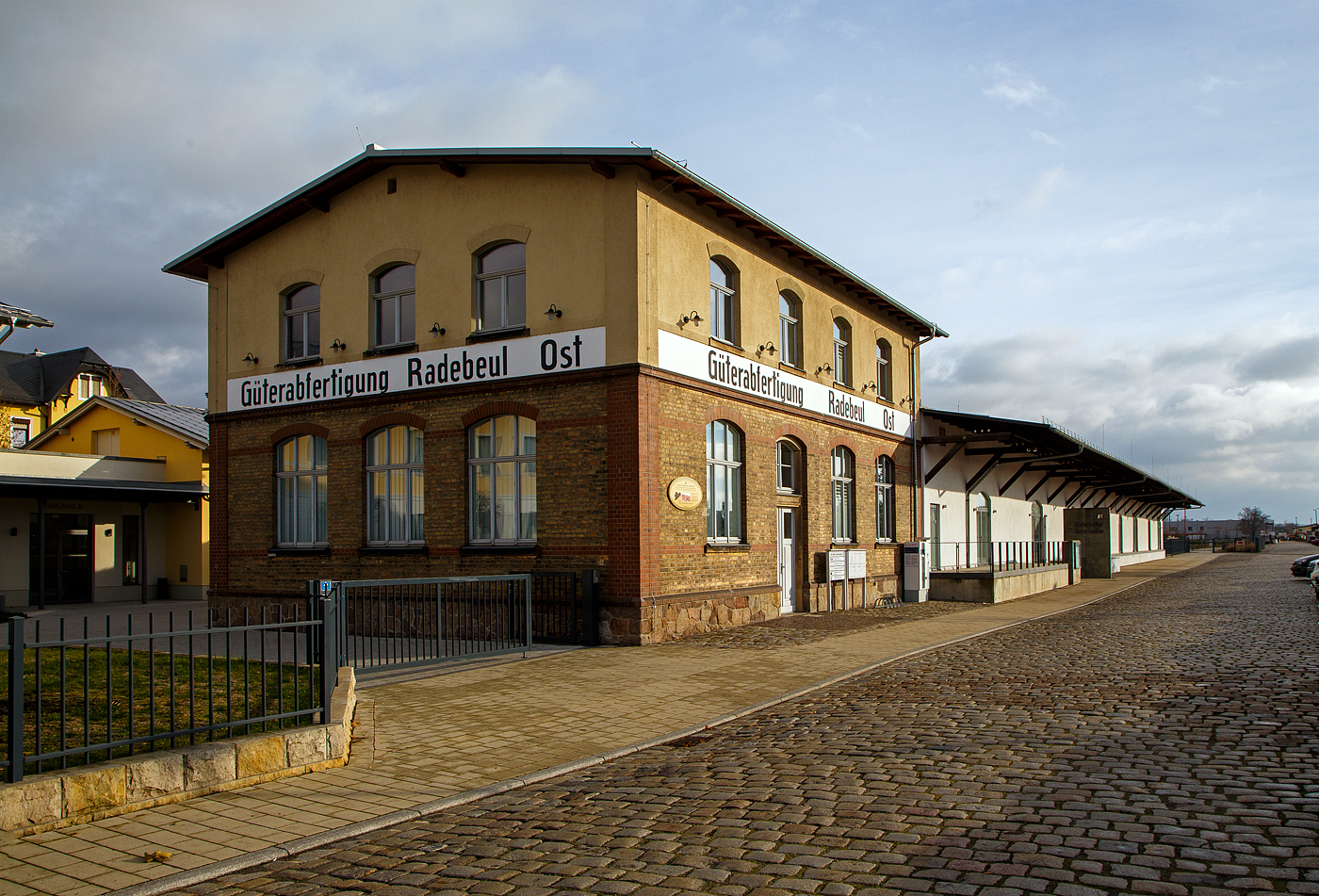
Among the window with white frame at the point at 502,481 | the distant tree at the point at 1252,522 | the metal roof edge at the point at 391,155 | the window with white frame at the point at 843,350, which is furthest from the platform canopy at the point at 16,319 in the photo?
the distant tree at the point at 1252,522

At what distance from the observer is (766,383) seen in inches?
731

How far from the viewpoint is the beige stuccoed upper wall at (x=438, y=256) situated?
50.1 feet

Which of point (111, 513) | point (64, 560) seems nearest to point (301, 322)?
point (111, 513)

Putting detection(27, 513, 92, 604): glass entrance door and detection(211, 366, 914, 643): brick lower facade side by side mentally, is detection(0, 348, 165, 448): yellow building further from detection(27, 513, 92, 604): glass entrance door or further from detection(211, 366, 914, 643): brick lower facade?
detection(211, 366, 914, 643): brick lower facade

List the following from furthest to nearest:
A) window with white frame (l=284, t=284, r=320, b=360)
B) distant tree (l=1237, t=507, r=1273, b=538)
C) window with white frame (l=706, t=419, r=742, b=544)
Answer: distant tree (l=1237, t=507, r=1273, b=538)
window with white frame (l=284, t=284, r=320, b=360)
window with white frame (l=706, t=419, r=742, b=544)

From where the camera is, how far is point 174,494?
27.4 m

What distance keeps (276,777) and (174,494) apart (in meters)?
23.1

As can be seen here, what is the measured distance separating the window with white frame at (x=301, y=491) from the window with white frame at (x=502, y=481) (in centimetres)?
363

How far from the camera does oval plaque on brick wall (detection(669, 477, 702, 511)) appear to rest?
50.8 ft

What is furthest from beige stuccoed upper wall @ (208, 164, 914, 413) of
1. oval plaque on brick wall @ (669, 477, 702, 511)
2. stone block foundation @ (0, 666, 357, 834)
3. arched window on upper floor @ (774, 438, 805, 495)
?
stone block foundation @ (0, 666, 357, 834)

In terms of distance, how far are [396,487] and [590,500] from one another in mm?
4323

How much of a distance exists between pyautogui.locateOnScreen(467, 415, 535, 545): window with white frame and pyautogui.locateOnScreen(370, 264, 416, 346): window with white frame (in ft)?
8.25

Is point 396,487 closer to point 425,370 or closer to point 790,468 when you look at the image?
point 425,370

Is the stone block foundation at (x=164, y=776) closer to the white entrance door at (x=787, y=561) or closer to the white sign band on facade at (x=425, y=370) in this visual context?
the white sign band on facade at (x=425, y=370)
